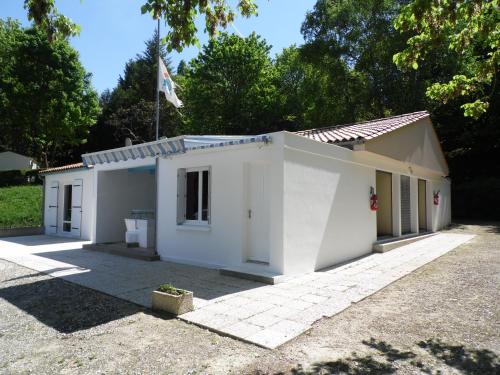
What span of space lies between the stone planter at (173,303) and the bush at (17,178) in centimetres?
3226

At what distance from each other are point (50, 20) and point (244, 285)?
6.33 metres

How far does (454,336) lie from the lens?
5.57m

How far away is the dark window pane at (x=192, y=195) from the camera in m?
11.3

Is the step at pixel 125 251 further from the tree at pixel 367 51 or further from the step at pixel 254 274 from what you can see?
the tree at pixel 367 51

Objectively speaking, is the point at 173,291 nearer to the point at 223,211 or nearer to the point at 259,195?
the point at 223,211

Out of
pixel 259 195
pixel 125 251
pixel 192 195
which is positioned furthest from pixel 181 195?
pixel 125 251

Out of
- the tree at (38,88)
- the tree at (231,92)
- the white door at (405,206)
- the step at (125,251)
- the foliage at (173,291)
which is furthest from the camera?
the tree at (231,92)

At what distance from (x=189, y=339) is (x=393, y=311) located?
3.62 m

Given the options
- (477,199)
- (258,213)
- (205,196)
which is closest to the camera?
(258,213)

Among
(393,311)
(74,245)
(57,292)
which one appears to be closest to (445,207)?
(393,311)

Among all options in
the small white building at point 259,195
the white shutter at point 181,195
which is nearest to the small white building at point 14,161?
the small white building at point 259,195

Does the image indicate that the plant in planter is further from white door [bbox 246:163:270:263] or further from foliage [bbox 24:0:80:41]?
foliage [bbox 24:0:80:41]

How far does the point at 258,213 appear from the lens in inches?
393

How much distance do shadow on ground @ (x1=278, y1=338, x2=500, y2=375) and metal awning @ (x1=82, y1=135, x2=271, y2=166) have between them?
5307 mm
